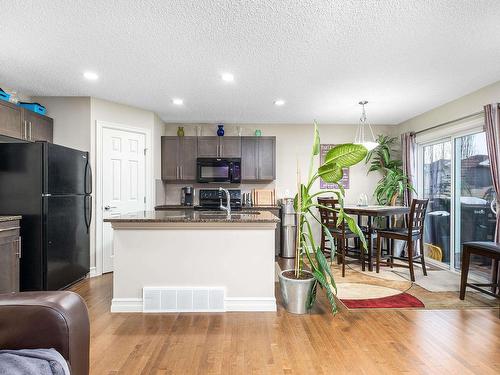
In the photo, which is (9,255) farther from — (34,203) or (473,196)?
(473,196)

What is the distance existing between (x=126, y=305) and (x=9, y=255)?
47.5 inches

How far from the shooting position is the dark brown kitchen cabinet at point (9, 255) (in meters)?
2.61

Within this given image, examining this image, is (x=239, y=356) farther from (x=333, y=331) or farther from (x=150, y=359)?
(x=333, y=331)

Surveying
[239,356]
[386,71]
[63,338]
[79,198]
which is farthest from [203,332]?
[386,71]

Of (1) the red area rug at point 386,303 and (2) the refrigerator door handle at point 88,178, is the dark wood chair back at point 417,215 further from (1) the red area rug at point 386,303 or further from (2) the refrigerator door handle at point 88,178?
(2) the refrigerator door handle at point 88,178

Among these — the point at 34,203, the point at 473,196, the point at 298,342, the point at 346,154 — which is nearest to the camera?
the point at 298,342

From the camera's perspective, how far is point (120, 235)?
105 inches

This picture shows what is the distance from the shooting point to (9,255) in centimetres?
268

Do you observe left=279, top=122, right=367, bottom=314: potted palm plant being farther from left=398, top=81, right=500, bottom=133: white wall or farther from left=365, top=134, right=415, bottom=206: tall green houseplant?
left=365, top=134, right=415, bottom=206: tall green houseplant

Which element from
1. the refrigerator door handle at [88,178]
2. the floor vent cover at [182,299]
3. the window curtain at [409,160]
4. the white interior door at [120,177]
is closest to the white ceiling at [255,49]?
the white interior door at [120,177]

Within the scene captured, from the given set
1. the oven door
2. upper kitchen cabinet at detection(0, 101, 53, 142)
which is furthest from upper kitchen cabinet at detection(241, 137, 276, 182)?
upper kitchen cabinet at detection(0, 101, 53, 142)

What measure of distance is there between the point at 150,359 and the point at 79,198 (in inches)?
93.5

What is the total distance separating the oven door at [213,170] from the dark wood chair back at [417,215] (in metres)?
2.85

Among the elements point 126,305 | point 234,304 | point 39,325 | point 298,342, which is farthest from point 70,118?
point 298,342
